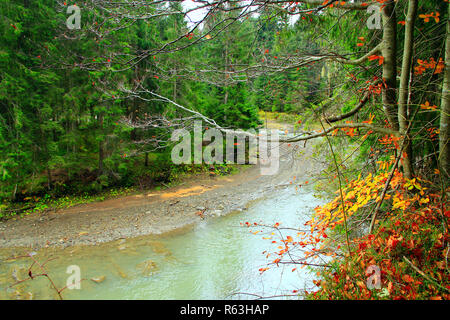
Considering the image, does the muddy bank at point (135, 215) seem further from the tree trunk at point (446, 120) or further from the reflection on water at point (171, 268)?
the tree trunk at point (446, 120)

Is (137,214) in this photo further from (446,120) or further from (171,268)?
(446,120)

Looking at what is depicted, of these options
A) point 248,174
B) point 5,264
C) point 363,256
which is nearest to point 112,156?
point 5,264

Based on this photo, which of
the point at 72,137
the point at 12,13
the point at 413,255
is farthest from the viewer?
the point at 72,137

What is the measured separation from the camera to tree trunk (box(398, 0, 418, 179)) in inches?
102

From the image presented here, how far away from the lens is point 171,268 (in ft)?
21.6

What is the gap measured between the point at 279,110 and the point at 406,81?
1.96 meters

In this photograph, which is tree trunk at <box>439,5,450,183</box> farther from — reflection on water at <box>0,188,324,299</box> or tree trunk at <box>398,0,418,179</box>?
reflection on water at <box>0,188,324,299</box>

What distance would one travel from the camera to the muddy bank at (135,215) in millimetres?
8148

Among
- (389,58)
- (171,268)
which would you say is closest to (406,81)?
(389,58)

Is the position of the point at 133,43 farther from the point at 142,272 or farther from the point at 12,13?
the point at 142,272

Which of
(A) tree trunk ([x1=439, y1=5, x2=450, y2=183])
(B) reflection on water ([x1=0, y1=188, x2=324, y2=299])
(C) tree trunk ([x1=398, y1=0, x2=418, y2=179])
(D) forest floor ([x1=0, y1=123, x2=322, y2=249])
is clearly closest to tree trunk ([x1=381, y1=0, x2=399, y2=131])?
(C) tree trunk ([x1=398, y1=0, x2=418, y2=179])

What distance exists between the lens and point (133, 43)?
37.4 feet

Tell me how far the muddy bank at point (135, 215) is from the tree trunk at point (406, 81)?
3.22 m

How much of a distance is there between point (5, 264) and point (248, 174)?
37.0ft
